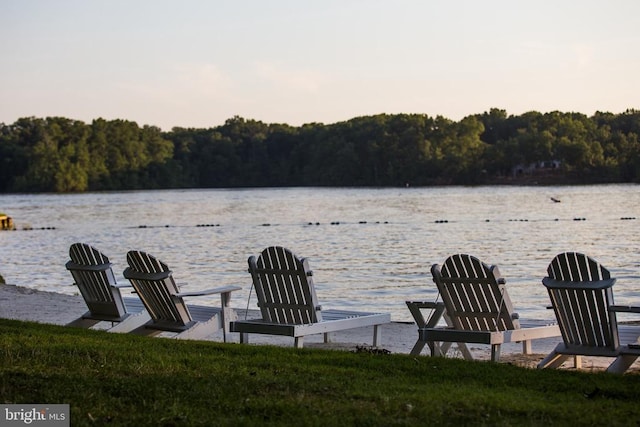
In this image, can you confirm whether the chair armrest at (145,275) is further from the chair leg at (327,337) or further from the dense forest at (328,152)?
the dense forest at (328,152)

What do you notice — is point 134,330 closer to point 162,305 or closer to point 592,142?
point 162,305

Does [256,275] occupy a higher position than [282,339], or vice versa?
[256,275]

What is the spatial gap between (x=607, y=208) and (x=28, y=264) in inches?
1715

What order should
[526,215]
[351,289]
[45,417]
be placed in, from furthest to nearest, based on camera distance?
[526,215] → [351,289] → [45,417]

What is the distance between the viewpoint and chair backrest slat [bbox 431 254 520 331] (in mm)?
7652

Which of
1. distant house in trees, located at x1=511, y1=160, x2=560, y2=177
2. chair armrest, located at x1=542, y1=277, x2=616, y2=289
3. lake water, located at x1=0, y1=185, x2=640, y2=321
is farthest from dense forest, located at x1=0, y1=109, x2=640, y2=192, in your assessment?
chair armrest, located at x1=542, y1=277, x2=616, y2=289

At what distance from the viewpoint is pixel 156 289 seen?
29.2ft

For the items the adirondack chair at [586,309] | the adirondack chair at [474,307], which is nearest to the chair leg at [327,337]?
the adirondack chair at [474,307]

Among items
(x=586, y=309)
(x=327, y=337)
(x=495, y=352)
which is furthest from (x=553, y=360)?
(x=327, y=337)

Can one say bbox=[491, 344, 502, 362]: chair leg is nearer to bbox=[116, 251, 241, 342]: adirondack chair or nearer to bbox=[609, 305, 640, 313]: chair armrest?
bbox=[609, 305, 640, 313]: chair armrest

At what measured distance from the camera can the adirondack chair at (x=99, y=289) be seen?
9.39 meters

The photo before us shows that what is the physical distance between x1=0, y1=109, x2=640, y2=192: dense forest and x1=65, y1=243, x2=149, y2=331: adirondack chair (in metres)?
123

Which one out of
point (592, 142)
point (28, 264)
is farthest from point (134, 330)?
point (592, 142)

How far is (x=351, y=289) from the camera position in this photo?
19.8 meters
